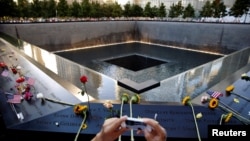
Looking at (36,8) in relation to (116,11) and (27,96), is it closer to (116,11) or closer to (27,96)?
(116,11)

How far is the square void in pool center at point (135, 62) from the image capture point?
8178mm

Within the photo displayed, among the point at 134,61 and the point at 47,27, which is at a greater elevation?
the point at 47,27

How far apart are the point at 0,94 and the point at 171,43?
10.5 meters

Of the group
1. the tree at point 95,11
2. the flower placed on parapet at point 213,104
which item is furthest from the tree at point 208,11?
the flower placed on parapet at point 213,104

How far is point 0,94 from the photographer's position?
6.38 feet

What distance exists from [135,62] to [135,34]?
17.3 feet

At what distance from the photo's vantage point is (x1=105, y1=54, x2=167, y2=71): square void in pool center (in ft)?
26.8

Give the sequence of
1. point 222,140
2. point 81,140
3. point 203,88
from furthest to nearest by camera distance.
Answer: point 203,88
point 81,140
point 222,140

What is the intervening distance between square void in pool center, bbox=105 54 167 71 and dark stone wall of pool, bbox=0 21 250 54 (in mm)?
3431

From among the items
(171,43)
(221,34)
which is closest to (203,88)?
(221,34)

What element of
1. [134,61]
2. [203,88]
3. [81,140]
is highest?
[81,140]

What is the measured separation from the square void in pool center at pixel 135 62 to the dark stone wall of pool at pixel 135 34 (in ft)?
11.3

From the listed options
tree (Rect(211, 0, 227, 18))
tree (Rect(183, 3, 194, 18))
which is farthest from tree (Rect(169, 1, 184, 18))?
tree (Rect(211, 0, 227, 18))

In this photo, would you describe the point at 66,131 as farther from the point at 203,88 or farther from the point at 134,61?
the point at 134,61
